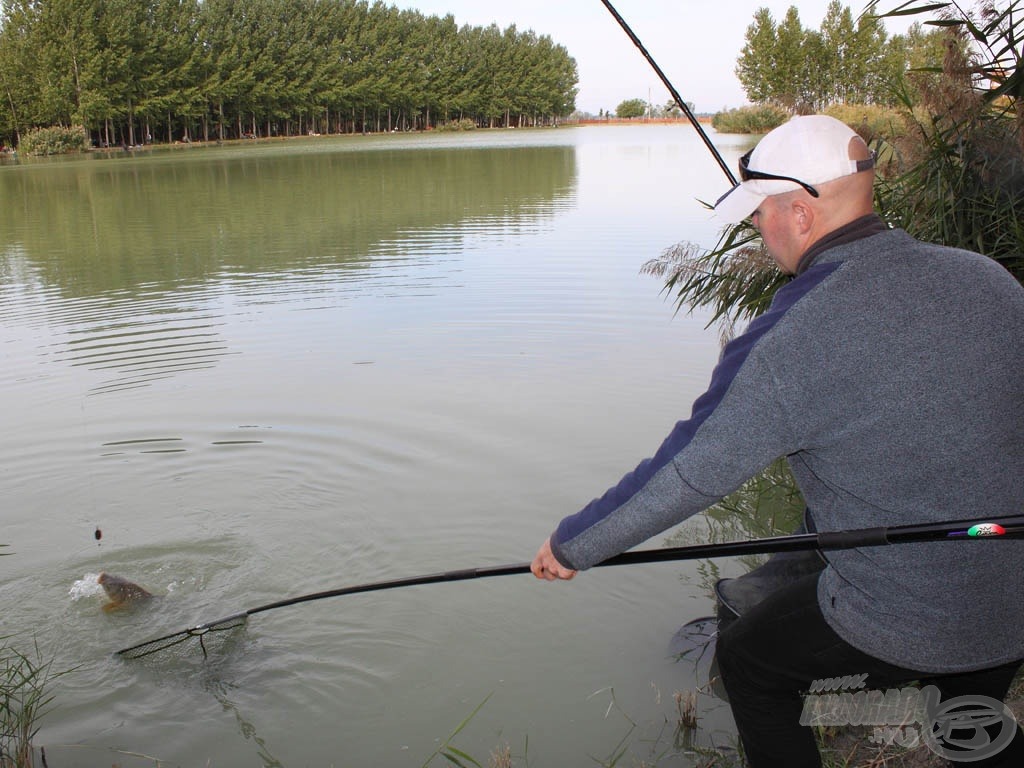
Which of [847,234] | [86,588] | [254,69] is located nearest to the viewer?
[847,234]

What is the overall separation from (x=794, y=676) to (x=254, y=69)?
8121 centimetres

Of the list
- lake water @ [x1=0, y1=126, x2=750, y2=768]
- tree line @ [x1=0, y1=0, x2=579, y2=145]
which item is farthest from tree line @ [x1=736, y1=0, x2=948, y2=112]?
tree line @ [x1=0, y1=0, x2=579, y2=145]

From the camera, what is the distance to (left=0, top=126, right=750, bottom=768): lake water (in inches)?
154

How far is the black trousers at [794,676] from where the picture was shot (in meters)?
2.02

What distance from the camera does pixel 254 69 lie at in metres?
75.8

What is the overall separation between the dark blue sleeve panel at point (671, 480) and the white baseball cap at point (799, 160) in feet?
0.72

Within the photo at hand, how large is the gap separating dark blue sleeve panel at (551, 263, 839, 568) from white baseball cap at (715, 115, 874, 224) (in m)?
0.22

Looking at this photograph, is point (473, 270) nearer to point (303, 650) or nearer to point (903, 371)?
point (303, 650)

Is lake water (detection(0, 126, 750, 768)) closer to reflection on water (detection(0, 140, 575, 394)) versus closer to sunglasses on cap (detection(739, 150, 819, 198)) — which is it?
reflection on water (detection(0, 140, 575, 394))

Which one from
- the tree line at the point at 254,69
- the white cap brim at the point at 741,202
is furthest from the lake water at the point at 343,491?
the tree line at the point at 254,69

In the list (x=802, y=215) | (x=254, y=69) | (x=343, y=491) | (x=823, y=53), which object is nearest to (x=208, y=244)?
(x=343, y=491)

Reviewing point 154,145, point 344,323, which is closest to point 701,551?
point 344,323

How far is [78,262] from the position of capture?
49.3 ft

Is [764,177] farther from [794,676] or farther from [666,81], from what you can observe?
[666,81]
